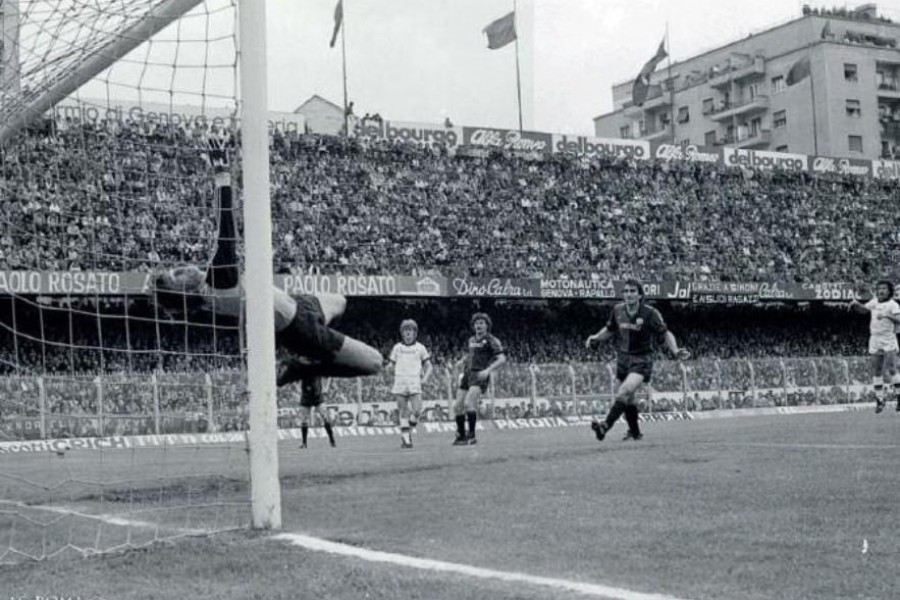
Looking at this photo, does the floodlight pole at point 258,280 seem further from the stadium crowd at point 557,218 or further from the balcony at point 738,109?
the balcony at point 738,109

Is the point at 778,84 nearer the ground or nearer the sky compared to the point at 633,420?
nearer the sky

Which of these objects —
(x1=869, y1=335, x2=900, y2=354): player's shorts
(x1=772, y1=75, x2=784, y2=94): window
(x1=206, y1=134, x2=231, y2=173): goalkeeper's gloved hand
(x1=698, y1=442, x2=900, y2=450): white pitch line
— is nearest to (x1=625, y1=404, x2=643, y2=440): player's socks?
(x1=698, y1=442, x2=900, y2=450): white pitch line

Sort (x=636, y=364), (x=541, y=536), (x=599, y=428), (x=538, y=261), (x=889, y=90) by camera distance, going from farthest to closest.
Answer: (x=889, y=90) → (x=538, y=261) → (x=636, y=364) → (x=599, y=428) → (x=541, y=536)

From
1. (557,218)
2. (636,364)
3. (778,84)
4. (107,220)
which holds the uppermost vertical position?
(778,84)

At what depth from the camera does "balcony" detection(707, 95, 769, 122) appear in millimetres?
75125

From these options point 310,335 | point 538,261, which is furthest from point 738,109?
point 310,335

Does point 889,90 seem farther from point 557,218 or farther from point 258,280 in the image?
point 258,280

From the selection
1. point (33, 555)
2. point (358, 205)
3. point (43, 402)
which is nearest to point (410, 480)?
point (33, 555)

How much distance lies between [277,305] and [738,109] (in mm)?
71311

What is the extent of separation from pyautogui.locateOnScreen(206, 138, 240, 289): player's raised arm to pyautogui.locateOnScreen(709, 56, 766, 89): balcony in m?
72.2

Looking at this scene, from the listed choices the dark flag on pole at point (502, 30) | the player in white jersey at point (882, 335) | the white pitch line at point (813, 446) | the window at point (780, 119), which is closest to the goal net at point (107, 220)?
the white pitch line at point (813, 446)

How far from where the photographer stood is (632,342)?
14070 mm

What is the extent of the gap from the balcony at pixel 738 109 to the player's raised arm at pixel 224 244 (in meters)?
→ 71.4

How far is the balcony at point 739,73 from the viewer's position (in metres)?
75.7
